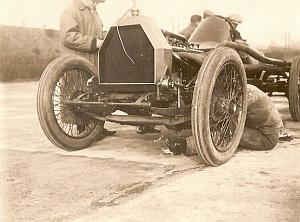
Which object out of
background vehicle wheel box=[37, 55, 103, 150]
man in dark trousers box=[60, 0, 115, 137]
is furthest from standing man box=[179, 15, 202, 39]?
background vehicle wheel box=[37, 55, 103, 150]

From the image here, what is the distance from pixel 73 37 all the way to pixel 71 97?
740 millimetres

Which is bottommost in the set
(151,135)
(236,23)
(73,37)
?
(151,135)

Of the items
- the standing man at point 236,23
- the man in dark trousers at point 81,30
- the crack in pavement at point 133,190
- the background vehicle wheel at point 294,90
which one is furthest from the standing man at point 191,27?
the crack in pavement at point 133,190

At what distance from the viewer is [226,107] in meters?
3.59

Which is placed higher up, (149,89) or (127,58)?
(127,58)

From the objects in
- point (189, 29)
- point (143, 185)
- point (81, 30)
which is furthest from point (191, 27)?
point (143, 185)

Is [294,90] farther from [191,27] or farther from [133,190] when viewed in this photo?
[133,190]

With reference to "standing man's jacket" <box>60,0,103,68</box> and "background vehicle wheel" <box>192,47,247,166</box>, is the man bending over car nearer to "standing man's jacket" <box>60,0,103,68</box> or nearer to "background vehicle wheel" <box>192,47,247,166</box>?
"background vehicle wheel" <box>192,47,247,166</box>

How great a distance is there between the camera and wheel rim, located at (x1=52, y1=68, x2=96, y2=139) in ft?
13.0

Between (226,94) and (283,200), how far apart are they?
1414 mm

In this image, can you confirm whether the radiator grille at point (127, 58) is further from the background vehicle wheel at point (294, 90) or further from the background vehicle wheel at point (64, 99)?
the background vehicle wheel at point (294, 90)

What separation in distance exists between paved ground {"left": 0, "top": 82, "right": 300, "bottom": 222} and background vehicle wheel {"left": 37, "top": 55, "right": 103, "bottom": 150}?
0.15 m

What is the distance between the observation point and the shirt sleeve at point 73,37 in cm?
438

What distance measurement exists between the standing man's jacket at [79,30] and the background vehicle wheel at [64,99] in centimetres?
30
